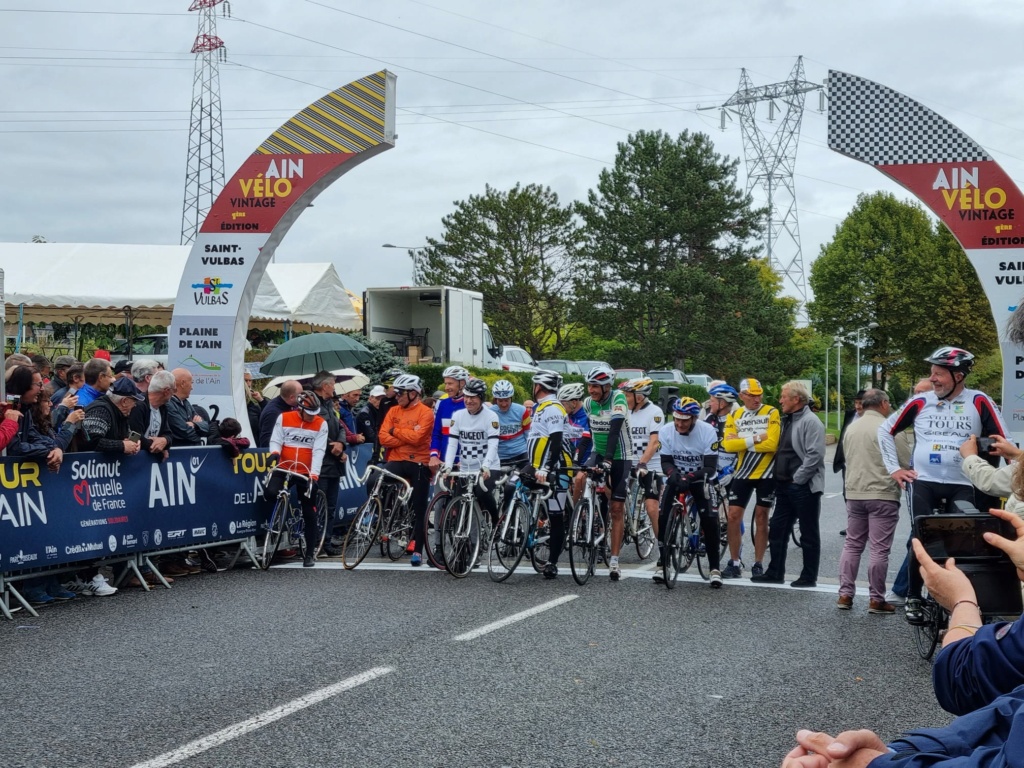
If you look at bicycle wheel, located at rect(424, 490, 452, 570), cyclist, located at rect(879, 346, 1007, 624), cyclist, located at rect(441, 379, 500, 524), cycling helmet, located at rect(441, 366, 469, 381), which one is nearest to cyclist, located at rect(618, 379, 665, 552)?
cyclist, located at rect(441, 379, 500, 524)

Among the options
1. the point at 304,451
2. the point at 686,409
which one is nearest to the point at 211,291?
the point at 304,451

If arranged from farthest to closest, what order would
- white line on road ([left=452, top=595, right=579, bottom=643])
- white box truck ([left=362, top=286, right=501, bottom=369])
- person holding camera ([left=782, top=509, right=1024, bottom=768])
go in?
white box truck ([left=362, top=286, right=501, bottom=369]) → white line on road ([left=452, top=595, right=579, bottom=643]) → person holding camera ([left=782, top=509, right=1024, bottom=768])

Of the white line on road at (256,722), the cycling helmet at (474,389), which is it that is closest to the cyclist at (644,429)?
the cycling helmet at (474,389)

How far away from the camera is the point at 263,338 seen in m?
30.6

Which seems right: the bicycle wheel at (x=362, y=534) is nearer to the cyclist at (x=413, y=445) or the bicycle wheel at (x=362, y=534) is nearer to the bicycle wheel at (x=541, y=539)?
the cyclist at (x=413, y=445)

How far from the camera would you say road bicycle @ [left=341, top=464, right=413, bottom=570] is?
11.4 metres

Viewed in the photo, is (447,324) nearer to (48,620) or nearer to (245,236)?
(245,236)

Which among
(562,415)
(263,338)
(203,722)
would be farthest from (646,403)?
(263,338)

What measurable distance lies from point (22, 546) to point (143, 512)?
56.1 inches

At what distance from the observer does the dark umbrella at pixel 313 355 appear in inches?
679

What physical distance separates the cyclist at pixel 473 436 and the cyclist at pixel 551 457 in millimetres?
529

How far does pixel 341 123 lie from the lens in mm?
14875

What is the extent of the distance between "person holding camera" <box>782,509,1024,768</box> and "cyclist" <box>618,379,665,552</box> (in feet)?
27.3

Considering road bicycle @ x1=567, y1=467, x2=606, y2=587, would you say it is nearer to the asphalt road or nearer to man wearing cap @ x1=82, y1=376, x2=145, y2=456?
the asphalt road
